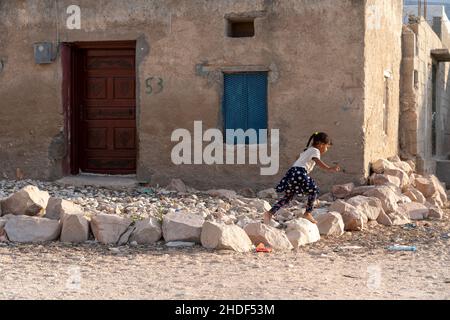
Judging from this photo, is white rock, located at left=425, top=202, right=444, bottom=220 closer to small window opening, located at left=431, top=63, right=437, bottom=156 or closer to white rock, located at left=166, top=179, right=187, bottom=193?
white rock, located at left=166, top=179, right=187, bottom=193

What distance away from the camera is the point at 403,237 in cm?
717

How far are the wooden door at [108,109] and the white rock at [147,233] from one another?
3.88 metres

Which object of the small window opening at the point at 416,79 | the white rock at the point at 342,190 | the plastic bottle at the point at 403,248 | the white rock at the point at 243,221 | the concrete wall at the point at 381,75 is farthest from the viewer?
the small window opening at the point at 416,79

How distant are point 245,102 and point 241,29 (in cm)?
107

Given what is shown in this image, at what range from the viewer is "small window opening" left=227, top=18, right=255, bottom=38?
31.7 ft

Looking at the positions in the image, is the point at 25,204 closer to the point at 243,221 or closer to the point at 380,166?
the point at 243,221

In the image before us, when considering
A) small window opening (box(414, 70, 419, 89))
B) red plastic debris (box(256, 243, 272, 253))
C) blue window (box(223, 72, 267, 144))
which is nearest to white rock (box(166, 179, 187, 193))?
blue window (box(223, 72, 267, 144))

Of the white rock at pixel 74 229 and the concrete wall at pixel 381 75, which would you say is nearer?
the white rock at pixel 74 229

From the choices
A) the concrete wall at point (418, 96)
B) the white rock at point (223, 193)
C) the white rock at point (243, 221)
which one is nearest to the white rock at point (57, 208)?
the white rock at point (243, 221)

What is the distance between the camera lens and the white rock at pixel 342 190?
29.4ft

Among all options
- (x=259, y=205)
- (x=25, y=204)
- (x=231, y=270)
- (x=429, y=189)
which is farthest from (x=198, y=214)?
(x=429, y=189)

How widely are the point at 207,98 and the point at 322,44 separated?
5.66ft

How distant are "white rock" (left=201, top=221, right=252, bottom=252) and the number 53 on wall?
3841 mm

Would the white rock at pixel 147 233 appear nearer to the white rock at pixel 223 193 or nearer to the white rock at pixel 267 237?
the white rock at pixel 267 237
